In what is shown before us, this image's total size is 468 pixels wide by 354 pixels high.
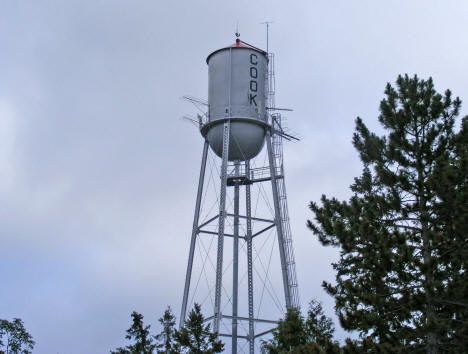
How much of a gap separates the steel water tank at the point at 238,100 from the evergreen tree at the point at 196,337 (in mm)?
8118

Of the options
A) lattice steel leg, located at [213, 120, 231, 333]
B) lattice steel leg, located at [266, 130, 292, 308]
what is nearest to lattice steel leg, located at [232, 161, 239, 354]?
lattice steel leg, located at [266, 130, 292, 308]

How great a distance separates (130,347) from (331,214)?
12188 mm

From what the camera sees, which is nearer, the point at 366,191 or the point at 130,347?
the point at 366,191

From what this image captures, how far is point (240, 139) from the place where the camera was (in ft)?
108

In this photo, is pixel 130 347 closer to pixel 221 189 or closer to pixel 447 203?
pixel 221 189

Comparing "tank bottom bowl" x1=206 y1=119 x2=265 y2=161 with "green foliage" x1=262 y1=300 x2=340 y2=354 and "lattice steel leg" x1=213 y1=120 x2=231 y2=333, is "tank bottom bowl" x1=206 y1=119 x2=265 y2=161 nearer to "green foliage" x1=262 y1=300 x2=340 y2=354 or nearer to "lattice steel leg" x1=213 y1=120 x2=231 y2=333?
"lattice steel leg" x1=213 y1=120 x2=231 y2=333

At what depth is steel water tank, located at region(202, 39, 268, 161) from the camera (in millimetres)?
32781

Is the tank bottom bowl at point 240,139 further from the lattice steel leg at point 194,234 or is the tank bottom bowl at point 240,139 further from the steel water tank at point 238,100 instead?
the lattice steel leg at point 194,234

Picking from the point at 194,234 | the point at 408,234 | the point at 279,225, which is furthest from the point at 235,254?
the point at 408,234

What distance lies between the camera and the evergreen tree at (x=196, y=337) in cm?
2762

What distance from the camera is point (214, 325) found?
2972 centimetres

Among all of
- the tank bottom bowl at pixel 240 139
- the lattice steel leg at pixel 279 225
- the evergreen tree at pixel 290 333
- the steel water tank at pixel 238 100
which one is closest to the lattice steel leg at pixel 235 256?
the tank bottom bowl at pixel 240 139

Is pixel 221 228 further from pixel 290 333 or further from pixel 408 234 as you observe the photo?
pixel 408 234

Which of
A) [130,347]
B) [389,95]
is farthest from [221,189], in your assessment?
[389,95]
